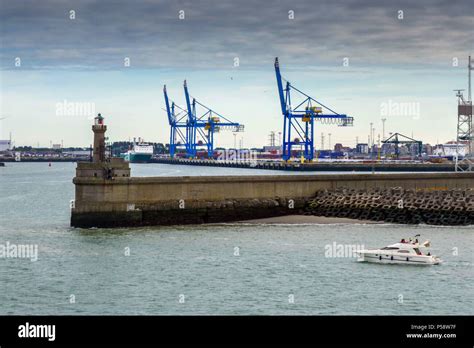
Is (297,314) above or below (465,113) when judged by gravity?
below

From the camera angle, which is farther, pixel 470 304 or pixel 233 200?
pixel 233 200

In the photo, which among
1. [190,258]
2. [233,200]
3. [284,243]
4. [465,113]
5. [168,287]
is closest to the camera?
[168,287]

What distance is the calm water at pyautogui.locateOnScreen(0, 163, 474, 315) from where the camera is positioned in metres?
33.2

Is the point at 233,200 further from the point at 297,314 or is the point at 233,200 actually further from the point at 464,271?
the point at 297,314

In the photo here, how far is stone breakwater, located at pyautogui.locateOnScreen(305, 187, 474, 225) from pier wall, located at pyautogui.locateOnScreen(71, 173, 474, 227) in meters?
1.22

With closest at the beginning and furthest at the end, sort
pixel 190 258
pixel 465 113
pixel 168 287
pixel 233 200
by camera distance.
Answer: pixel 168 287 < pixel 190 258 < pixel 233 200 < pixel 465 113

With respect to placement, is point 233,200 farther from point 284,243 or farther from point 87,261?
point 87,261

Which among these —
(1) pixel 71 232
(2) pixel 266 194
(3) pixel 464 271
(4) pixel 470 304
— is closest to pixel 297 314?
(4) pixel 470 304

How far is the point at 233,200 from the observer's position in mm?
58969

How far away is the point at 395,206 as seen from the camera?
198 feet

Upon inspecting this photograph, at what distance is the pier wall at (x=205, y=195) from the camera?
5362cm

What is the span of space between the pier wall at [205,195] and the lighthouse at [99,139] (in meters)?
Answer: 1.89

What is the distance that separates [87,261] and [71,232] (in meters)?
10.8

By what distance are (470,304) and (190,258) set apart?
14441 millimetres
